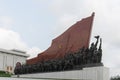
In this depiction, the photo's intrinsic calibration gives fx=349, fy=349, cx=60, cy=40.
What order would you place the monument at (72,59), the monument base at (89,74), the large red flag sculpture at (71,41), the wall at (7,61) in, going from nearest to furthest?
the monument base at (89,74)
the monument at (72,59)
the large red flag sculpture at (71,41)
the wall at (7,61)

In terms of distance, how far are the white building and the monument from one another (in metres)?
11.0

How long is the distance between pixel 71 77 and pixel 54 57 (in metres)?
3.88

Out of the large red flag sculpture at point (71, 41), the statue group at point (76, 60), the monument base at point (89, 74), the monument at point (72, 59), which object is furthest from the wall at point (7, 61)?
the monument base at point (89, 74)

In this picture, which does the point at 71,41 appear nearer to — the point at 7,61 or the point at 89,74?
the point at 89,74

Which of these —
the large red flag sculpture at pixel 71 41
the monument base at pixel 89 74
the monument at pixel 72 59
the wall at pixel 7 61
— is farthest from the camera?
the wall at pixel 7 61

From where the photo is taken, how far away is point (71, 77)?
20.7m

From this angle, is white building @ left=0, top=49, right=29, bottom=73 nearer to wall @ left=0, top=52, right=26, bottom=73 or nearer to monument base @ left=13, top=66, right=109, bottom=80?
wall @ left=0, top=52, right=26, bottom=73

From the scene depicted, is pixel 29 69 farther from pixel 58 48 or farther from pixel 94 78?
pixel 94 78

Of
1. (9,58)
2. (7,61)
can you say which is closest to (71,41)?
(7,61)

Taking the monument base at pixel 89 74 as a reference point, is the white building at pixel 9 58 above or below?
above

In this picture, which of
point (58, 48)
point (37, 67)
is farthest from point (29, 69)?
point (58, 48)

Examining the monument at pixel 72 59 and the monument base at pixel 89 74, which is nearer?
the monument base at pixel 89 74

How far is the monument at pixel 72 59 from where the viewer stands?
781 inches

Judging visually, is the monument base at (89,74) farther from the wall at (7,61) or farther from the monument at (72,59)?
the wall at (7,61)
